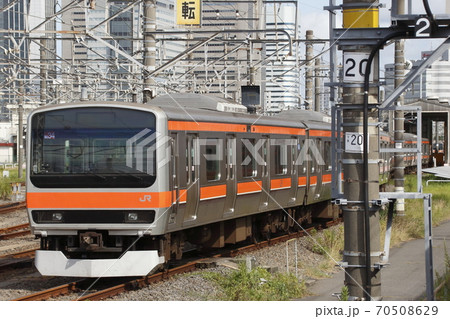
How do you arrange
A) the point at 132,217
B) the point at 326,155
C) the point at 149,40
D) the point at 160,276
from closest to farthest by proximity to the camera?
the point at 132,217 → the point at 160,276 → the point at 149,40 → the point at 326,155

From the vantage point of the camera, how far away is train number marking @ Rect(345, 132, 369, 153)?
8.36 m

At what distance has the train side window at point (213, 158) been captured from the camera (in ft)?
44.7

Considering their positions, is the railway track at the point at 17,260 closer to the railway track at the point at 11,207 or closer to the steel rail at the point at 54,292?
the steel rail at the point at 54,292

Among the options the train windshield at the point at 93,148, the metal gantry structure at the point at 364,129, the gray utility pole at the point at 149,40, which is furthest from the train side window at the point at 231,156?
the metal gantry structure at the point at 364,129

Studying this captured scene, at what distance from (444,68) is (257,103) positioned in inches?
7226

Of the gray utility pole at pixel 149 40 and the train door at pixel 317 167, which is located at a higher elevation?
the gray utility pole at pixel 149 40

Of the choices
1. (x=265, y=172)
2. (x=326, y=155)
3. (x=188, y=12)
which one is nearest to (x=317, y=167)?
(x=326, y=155)

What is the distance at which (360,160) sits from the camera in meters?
8.38

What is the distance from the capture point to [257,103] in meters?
21.6

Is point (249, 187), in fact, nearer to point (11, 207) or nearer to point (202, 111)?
point (202, 111)

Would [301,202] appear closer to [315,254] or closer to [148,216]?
[315,254]

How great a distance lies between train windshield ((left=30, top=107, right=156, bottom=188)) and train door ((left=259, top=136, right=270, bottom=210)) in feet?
15.3

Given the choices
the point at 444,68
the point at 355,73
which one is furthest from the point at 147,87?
the point at 444,68

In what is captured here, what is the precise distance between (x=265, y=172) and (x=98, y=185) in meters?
5.09
